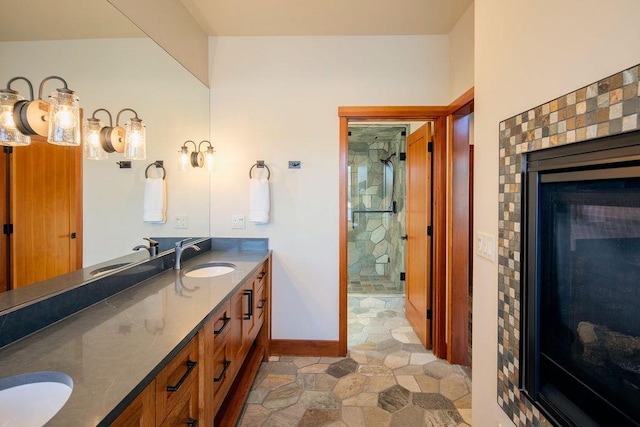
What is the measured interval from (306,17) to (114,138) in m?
1.63

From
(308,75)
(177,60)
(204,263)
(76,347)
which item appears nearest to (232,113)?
(177,60)

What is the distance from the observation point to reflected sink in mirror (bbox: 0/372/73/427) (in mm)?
723

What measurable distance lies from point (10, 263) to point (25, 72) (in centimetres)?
68

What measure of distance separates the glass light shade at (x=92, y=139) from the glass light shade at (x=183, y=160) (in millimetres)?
759

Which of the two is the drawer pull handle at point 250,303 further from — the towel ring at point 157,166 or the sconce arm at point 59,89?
the sconce arm at point 59,89

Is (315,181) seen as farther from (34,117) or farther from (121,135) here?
(34,117)

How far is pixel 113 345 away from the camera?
941mm

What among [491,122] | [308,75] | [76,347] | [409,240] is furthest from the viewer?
[409,240]

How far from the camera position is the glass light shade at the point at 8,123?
981mm

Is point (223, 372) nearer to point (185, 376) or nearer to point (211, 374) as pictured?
point (211, 374)

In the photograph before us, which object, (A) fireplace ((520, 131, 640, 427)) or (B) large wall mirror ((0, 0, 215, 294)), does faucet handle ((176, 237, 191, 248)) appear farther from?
(A) fireplace ((520, 131, 640, 427))

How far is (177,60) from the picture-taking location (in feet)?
6.85

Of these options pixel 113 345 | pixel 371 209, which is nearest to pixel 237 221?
pixel 113 345

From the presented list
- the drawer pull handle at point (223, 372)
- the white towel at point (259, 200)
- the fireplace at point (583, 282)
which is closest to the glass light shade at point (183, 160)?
the white towel at point (259, 200)
